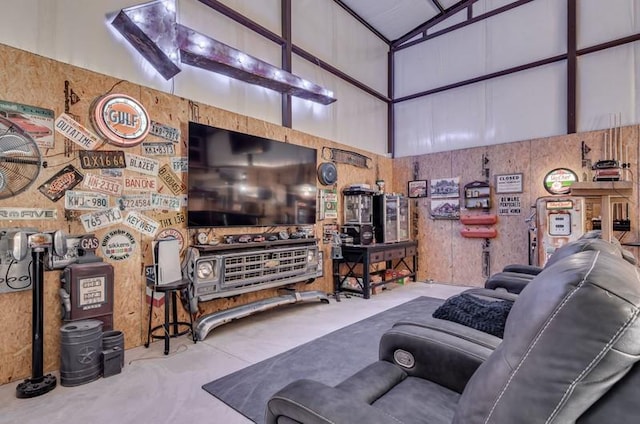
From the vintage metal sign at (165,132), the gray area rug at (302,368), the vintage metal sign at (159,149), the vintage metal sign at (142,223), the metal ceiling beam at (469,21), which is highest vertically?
A: the metal ceiling beam at (469,21)

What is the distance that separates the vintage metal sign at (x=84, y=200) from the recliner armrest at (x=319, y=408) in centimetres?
267

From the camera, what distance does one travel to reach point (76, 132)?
2844 millimetres

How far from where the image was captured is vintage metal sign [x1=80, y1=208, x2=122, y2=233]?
2893 mm

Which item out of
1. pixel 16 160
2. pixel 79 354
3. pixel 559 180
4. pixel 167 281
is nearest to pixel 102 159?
pixel 16 160

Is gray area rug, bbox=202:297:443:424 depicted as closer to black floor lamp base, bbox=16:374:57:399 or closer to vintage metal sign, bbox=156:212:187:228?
black floor lamp base, bbox=16:374:57:399

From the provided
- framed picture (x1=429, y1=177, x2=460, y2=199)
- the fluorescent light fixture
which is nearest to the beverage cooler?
framed picture (x1=429, y1=177, x2=460, y2=199)

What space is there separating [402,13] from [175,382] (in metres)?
6.69

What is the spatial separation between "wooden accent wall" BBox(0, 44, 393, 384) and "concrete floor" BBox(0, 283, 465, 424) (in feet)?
0.83

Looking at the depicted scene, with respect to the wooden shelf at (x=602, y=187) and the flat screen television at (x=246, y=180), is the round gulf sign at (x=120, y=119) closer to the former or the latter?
the flat screen television at (x=246, y=180)

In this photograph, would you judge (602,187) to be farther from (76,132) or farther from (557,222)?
(76,132)

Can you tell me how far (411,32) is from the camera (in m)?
6.76

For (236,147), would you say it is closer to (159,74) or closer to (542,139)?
(159,74)

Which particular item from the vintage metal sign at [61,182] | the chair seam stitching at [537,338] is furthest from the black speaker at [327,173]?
the chair seam stitching at [537,338]

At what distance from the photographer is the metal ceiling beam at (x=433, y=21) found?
6116mm
